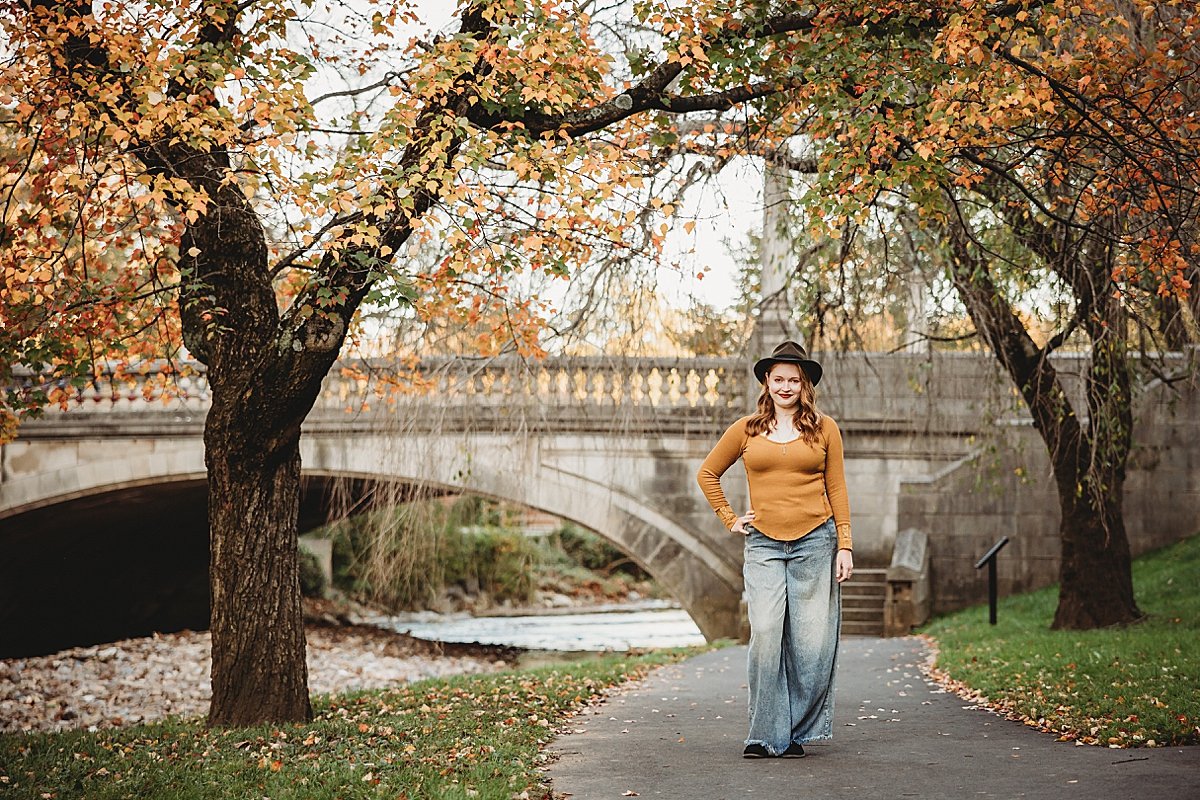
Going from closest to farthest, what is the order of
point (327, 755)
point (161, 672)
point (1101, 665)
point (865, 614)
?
point (327, 755) < point (1101, 665) < point (865, 614) < point (161, 672)

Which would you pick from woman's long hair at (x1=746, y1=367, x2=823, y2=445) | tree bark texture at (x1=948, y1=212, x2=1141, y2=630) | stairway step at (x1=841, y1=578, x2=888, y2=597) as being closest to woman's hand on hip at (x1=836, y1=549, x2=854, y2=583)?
woman's long hair at (x1=746, y1=367, x2=823, y2=445)

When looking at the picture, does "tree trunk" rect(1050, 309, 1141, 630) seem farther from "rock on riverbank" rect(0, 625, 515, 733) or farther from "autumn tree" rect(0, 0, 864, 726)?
"rock on riverbank" rect(0, 625, 515, 733)

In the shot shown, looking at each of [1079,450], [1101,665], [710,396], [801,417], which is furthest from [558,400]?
[801,417]

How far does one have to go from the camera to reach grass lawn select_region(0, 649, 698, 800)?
4805 mm

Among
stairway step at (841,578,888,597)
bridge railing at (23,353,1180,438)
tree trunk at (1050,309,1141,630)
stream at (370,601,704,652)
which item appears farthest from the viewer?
stream at (370,601,704,652)

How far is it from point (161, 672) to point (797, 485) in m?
14.0

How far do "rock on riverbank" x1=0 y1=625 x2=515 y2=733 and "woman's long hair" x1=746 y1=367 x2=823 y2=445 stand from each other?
27.8 feet

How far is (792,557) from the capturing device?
5.20 meters

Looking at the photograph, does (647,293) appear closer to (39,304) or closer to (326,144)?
(326,144)

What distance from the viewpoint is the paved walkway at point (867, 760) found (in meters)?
4.52

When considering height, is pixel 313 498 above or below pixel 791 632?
below

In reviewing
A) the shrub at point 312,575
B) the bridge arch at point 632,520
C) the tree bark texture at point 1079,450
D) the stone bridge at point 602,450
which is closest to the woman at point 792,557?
the tree bark texture at point 1079,450

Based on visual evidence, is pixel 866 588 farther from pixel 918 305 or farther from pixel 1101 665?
pixel 1101 665

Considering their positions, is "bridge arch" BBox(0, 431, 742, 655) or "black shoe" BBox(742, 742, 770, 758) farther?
"bridge arch" BBox(0, 431, 742, 655)
